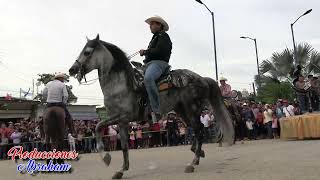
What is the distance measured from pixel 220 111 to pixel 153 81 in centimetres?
201

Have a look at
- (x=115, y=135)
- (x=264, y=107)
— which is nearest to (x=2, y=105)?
(x=115, y=135)

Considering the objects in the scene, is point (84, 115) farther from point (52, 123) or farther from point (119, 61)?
point (119, 61)

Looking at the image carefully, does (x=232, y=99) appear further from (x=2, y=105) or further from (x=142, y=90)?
(x=2, y=105)

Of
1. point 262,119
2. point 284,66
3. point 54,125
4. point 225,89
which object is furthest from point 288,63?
point 54,125

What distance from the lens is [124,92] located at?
357 inches

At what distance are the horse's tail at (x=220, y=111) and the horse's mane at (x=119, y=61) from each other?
187cm

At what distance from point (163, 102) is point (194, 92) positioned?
0.70 metres

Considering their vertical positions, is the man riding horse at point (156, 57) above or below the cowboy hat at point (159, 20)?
below

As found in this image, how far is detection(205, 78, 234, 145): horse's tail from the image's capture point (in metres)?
10.1

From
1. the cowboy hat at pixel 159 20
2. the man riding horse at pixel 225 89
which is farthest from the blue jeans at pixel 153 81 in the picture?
the man riding horse at pixel 225 89

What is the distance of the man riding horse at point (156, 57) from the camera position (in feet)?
29.9

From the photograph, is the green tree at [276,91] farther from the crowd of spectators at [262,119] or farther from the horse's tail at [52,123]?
the horse's tail at [52,123]

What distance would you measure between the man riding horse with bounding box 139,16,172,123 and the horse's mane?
34 centimetres

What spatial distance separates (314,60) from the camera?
40.0 meters
